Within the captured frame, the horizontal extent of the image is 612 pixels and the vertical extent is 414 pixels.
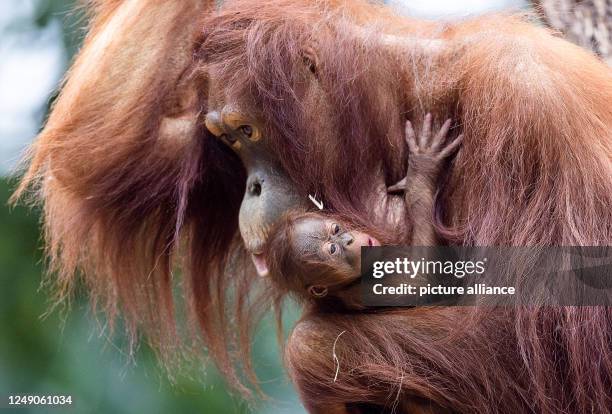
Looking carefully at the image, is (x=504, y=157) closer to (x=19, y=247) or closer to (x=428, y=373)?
(x=428, y=373)

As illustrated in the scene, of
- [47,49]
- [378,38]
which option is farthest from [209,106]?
[47,49]

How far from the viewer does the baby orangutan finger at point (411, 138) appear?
2037mm

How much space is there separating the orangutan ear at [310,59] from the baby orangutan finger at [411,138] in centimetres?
23

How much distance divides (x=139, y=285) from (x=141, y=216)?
21cm

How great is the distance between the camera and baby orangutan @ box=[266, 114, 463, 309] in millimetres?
2000

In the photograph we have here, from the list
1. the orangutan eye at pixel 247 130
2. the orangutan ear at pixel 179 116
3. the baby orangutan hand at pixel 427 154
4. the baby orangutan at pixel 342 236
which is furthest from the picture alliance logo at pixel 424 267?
the orangutan ear at pixel 179 116

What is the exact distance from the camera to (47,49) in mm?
3266

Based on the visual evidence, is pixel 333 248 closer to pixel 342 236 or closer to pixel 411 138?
pixel 342 236

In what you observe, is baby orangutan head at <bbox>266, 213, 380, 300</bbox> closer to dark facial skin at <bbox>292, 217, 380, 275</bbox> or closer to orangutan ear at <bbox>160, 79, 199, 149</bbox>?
dark facial skin at <bbox>292, 217, 380, 275</bbox>

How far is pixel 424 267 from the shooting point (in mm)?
1982

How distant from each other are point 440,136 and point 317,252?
0.34 metres

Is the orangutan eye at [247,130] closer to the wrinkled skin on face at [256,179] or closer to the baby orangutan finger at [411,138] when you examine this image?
the wrinkled skin on face at [256,179]

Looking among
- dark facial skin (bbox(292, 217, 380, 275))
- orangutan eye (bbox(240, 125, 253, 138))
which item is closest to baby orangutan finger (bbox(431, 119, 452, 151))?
dark facial skin (bbox(292, 217, 380, 275))

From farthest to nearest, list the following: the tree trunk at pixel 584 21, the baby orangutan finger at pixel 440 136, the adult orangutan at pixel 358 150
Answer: the tree trunk at pixel 584 21
the baby orangutan finger at pixel 440 136
the adult orangutan at pixel 358 150
